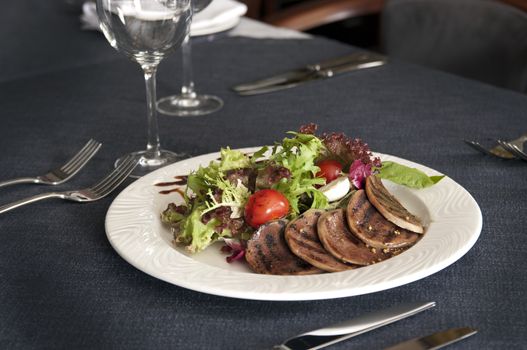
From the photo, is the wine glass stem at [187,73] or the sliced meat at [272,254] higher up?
the sliced meat at [272,254]

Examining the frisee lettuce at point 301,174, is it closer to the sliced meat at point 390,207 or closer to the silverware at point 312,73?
the sliced meat at point 390,207

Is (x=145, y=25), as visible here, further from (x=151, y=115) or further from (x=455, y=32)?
(x=455, y=32)

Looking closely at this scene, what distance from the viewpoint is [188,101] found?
1.94m

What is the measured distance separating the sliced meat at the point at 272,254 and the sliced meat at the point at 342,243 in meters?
0.04

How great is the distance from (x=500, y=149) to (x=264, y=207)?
0.65m

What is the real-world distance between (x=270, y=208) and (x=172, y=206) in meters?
0.20

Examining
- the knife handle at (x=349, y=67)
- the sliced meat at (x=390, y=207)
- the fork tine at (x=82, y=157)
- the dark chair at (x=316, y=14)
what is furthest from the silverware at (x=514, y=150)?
the dark chair at (x=316, y=14)

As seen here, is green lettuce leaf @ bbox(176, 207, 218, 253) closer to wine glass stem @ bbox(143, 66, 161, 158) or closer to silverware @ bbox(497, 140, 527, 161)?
wine glass stem @ bbox(143, 66, 161, 158)

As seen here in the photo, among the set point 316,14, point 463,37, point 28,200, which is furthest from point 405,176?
point 316,14

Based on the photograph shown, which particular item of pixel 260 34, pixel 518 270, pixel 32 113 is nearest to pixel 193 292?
pixel 518 270

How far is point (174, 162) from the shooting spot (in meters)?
1.57

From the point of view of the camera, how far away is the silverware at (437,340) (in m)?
0.95

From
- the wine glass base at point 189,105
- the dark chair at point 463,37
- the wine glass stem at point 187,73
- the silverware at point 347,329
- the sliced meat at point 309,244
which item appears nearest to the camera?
the silverware at point 347,329

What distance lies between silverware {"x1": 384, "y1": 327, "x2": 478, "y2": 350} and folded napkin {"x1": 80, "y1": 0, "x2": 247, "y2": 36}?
158 cm
